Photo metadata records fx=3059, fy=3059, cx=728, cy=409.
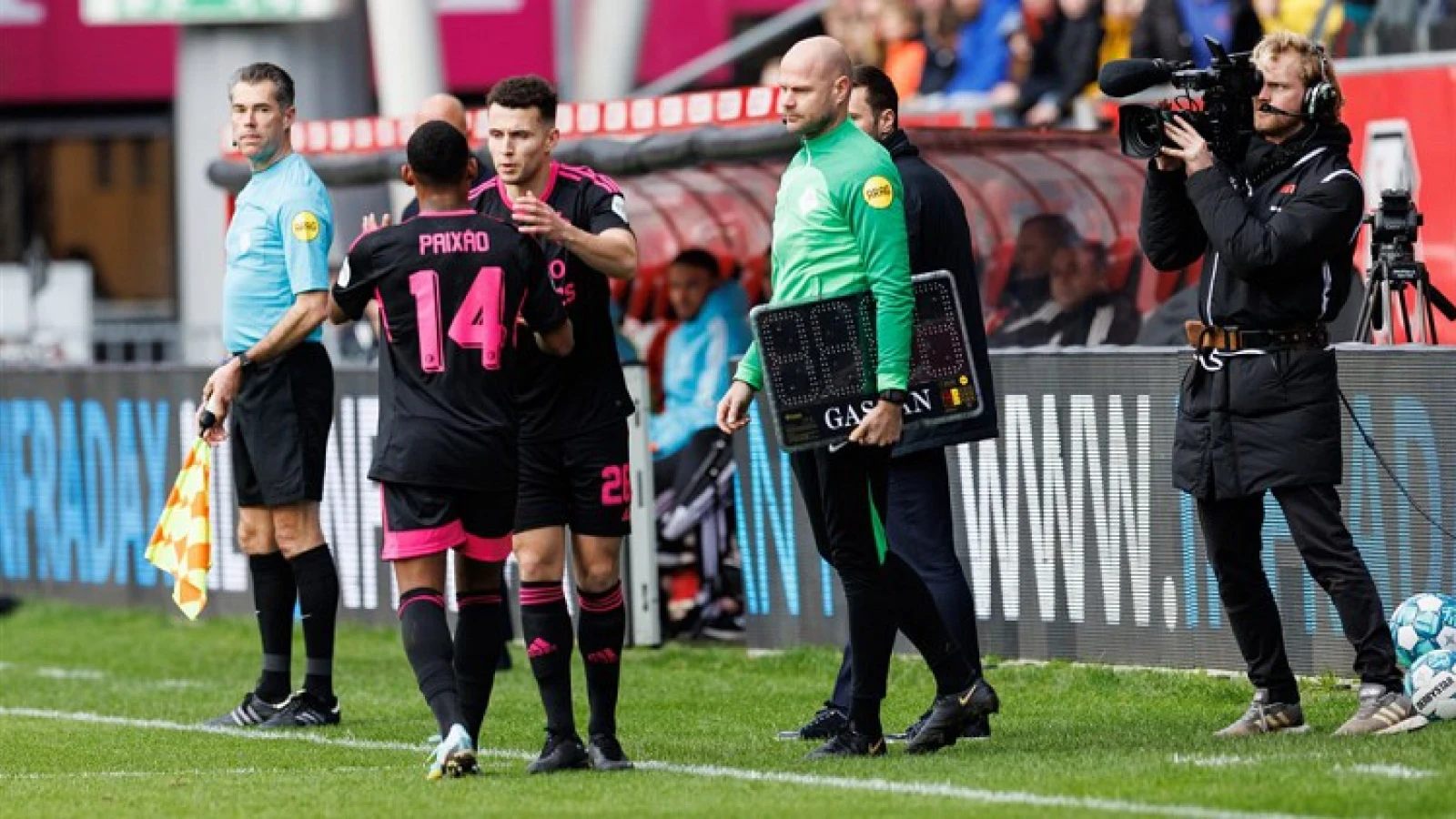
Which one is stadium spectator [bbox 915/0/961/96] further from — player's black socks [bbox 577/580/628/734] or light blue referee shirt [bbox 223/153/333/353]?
player's black socks [bbox 577/580/628/734]

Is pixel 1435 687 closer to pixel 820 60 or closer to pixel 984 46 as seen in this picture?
pixel 820 60

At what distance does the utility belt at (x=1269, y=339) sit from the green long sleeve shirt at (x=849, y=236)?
3.34ft

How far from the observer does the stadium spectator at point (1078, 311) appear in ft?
50.6

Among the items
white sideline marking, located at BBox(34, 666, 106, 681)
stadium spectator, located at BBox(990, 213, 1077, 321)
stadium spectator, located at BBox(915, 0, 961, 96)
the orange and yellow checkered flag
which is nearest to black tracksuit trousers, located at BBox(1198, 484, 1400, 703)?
the orange and yellow checkered flag

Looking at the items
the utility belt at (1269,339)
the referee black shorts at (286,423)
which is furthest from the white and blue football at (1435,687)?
the referee black shorts at (286,423)

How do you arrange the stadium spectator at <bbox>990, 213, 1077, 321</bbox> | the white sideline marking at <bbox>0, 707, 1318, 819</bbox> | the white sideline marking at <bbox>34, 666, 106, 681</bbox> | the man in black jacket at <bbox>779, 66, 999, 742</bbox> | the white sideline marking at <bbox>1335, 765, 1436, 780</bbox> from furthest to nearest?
the stadium spectator at <bbox>990, 213, 1077, 321</bbox>
the white sideline marking at <bbox>34, 666, 106, 681</bbox>
the man in black jacket at <bbox>779, 66, 999, 742</bbox>
the white sideline marking at <bbox>1335, 765, 1436, 780</bbox>
the white sideline marking at <bbox>0, 707, 1318, 819</bbox>

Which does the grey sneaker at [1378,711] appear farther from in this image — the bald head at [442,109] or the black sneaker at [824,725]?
the bald head at [442,109]

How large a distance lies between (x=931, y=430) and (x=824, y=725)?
44.3 inches

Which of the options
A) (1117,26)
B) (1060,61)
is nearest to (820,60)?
(1060,61)

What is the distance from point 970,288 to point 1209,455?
1019 mm

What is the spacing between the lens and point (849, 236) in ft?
30.5

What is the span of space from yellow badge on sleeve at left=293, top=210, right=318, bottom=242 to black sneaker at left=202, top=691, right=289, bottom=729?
176 cm

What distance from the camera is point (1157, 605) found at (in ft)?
38.9

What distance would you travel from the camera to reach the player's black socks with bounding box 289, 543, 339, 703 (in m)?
11.5
